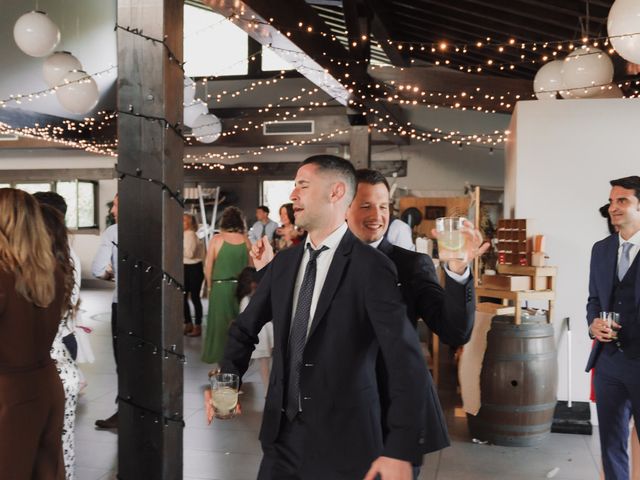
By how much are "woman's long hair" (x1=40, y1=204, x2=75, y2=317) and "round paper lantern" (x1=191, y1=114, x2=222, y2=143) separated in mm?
6705

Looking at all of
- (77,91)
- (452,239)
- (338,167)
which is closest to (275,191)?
(77,91)

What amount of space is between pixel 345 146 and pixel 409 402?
10899 mm

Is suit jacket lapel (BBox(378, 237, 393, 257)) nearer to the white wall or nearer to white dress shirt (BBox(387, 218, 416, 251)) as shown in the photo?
white dress shirt (BBox(387, 218, 416, 251))

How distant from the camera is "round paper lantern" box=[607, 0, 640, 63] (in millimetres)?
3869

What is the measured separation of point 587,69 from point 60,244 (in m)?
4.06

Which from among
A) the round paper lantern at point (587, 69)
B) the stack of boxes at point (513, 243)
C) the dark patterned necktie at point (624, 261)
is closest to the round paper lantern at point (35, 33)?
the stack of boxes at point (513, 243)

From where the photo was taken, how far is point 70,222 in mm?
14727

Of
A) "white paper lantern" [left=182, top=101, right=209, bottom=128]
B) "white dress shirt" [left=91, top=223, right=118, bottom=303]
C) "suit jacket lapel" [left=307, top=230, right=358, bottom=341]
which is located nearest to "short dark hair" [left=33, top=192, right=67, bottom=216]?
"white dress shirt" [left=91, top=223, right=118, bottom=303]

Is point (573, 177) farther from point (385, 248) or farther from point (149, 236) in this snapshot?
point (149, 236)

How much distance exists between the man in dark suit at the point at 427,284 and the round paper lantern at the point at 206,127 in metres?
7.28

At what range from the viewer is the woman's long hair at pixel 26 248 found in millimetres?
2355

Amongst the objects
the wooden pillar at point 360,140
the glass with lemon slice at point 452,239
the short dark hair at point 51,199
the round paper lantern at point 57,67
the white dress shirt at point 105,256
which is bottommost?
the white dress shirt at point 105,256

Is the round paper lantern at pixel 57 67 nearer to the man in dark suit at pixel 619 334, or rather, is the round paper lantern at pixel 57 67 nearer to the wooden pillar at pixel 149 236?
the wooden pillar at pixel 149 236

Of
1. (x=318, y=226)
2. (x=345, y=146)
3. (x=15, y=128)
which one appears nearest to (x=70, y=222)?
Answer: (x=15, y=128)
